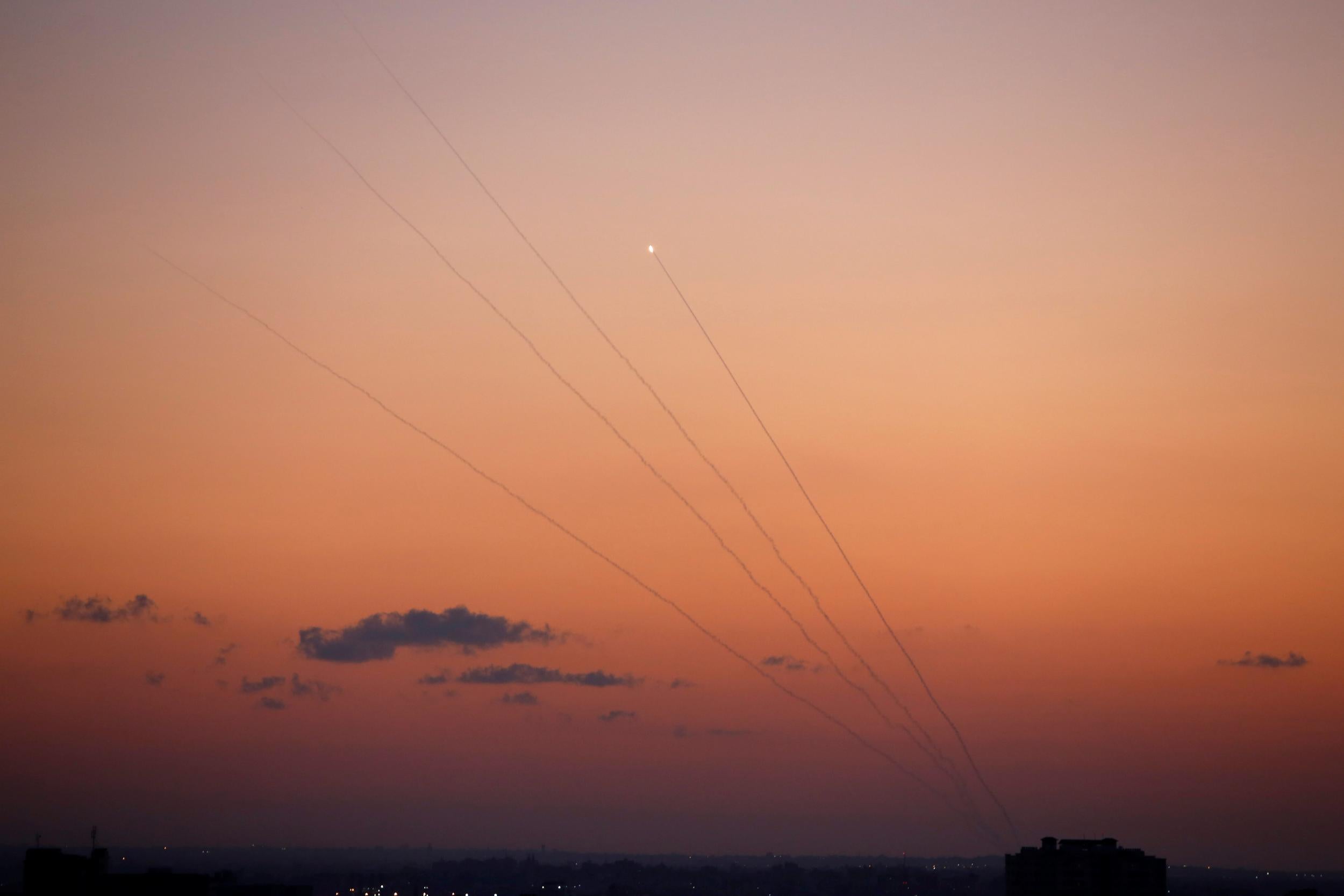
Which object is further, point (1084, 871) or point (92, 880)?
point (1084, 871)

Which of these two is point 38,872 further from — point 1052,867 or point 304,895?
point 1052,867

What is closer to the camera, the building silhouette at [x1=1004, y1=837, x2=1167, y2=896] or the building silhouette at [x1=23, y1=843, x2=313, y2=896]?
the building silhouette at [x1=23, y1=843, x2=313, y2=896]

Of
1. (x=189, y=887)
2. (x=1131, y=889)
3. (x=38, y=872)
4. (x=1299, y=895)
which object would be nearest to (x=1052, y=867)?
(x=1131, y=889)

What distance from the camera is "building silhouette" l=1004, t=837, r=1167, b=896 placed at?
6127 inches

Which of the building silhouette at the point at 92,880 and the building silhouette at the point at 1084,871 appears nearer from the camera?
the building silhouette at the point at 92,880

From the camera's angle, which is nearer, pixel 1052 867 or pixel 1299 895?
pixel 1299 895

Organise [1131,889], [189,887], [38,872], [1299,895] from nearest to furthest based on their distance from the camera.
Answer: [38,872], [189,887], [1299,895], [1131,889]

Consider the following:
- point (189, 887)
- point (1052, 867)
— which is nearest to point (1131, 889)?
point (1052, 867)

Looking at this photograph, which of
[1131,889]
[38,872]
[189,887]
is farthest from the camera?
[1131,889]

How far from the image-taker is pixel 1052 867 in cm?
15925

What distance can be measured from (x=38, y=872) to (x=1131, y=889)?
376ft

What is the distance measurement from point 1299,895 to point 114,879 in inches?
4216

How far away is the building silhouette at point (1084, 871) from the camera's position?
156m

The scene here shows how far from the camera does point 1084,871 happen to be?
158m
